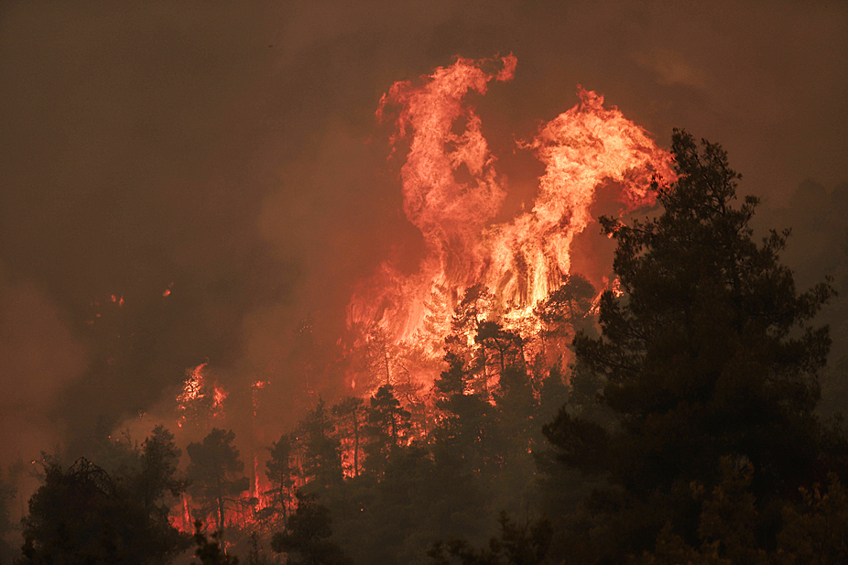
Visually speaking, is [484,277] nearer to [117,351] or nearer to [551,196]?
[551,196]

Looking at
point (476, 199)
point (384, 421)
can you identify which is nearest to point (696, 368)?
point (384, 421)

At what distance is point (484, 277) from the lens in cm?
8531

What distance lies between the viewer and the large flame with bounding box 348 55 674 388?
78875mm

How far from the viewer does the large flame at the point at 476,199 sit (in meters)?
78.9

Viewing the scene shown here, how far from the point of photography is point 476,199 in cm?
9750

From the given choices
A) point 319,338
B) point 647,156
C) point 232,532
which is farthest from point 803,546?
point 319,338

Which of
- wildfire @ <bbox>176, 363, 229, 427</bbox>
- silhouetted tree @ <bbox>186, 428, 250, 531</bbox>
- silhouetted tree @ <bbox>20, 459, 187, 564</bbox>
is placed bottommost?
silhouetted tree @ <bbox>20, 459, 187, 564</bbox>

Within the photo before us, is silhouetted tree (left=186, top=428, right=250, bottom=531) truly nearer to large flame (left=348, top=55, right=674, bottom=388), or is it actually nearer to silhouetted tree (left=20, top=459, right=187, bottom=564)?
large flame (left=348, top=55, right=674, bottom=388)

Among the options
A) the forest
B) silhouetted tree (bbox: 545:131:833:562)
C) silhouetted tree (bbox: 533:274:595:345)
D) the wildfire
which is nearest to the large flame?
silhouetted tree (bbox: 533:274:595:345)

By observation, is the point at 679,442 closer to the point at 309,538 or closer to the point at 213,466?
the point at 309,538

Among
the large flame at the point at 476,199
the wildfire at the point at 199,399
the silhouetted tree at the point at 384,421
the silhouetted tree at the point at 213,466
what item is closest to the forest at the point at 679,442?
the silhouetted tree at the point at 384,421

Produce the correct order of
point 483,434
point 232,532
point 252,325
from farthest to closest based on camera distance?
point 252,325
point 232,532
point 483,434

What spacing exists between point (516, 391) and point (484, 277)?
42642 mm

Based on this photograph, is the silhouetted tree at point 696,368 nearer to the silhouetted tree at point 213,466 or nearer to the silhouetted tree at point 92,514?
the silhouetted tree at point 92,514
